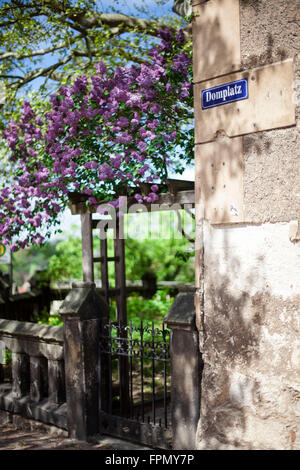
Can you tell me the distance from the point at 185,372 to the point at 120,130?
10.6ft

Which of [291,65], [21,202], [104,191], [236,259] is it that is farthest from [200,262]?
[21,202]

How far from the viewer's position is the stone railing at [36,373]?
5.62 metres

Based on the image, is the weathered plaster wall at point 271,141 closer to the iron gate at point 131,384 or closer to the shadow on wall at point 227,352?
the shadow on wall at point 227,352

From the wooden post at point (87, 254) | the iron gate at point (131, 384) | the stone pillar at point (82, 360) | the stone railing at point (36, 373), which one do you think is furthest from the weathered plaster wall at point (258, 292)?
the wooden post at point (87, 254)

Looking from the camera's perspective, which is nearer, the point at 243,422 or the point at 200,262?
the point at 243,422

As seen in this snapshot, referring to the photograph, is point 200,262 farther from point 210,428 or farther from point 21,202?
point 21,202

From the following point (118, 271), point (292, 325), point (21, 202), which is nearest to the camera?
point (292, 325)

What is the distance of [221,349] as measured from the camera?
369 centimetres

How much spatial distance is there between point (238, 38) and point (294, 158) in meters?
1.01

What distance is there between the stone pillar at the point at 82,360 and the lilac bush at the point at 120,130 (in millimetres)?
1397

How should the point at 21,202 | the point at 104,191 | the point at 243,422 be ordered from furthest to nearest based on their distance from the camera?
the point at 21,202, the point at 104,191, the point at 243,422

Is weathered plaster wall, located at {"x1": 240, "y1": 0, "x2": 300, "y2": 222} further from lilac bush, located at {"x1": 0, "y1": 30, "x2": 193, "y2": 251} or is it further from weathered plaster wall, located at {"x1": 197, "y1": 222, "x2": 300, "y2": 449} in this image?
lilac bush, located at {"x1": 0, "y1": 30, "x2": 193, "y2": 251}

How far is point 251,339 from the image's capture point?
3504 millimetres

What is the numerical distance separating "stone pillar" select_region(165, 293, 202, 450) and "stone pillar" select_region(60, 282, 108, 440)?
1.11 metres
